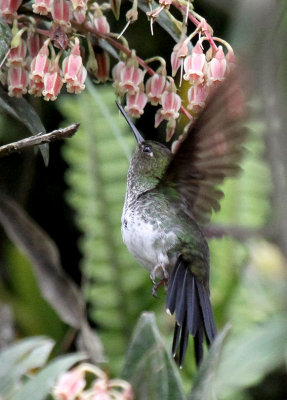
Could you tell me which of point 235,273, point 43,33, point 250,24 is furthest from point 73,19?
point 235,273

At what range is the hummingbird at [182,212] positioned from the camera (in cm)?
141

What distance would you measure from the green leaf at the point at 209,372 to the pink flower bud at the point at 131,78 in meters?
0.49

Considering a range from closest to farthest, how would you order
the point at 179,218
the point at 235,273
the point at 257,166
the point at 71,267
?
the point at 179,218 → the point at 235,273 → the point at 257,166 → the point at 71,267

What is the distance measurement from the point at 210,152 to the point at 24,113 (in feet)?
1.16

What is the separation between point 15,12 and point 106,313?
64.9 inches

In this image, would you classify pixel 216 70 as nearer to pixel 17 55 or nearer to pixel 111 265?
pixel 17 55

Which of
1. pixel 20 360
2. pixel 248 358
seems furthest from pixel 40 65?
pixel 248 358

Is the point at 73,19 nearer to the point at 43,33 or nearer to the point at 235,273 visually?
the point at 43,33

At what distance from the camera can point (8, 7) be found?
1325 millimetres

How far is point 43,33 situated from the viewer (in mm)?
1405

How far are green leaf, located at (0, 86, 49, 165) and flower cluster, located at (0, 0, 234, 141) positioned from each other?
3cm

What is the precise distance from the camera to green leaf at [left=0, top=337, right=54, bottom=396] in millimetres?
1762

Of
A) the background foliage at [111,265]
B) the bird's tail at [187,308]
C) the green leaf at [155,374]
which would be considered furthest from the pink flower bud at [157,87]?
the background foliage at [111,265]

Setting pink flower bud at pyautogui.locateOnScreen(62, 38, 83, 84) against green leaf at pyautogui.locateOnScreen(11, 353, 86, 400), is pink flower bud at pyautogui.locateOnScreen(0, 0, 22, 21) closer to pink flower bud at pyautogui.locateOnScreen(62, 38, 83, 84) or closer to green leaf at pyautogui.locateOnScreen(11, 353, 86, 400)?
pink flower bud at pyautogui.locateOnScreen(62, 38, 83, 84)
